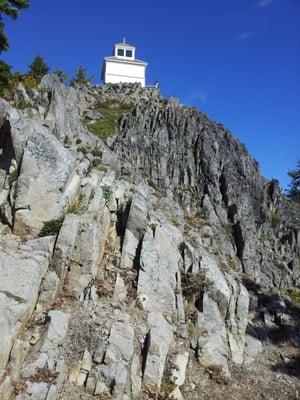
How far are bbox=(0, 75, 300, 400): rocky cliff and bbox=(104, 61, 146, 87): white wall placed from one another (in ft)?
126

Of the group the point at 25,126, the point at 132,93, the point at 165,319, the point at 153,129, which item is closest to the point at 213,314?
the point at 165,319

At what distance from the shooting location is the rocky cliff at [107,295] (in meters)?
11.4

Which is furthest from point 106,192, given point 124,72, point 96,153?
point 124,72

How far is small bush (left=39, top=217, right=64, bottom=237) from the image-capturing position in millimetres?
14086

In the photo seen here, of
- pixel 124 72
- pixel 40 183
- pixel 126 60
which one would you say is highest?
pixel 126 60

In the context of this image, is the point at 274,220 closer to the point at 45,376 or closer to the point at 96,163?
the point at 96,163

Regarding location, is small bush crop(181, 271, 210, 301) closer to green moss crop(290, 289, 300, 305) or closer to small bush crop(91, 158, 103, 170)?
small bush crop(91, 158, 103, 170)

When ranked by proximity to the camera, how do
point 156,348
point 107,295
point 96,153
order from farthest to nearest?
1. point 96,153
2. point 107,295
3. point 156,348

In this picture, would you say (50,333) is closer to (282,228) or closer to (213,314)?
(213,314)

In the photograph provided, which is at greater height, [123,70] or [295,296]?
[123,70]

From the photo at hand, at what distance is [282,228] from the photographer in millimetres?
31547

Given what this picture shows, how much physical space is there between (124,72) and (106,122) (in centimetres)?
2914

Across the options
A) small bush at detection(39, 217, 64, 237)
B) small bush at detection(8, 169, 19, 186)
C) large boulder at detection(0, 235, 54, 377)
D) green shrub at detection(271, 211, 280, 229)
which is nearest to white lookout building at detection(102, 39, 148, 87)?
green shrub at detection(271, 211, 280, 229)

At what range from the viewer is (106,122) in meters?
35.2
